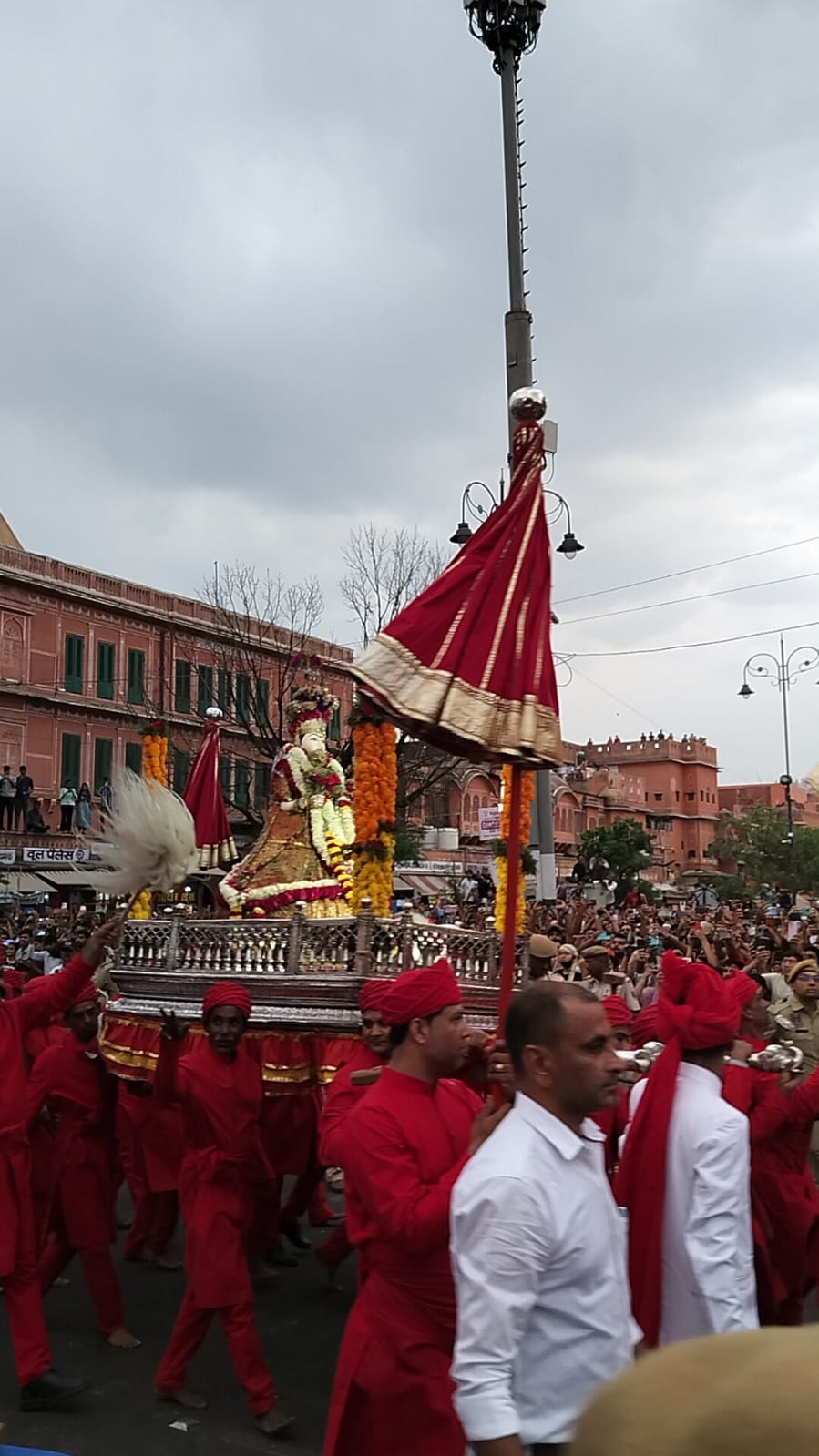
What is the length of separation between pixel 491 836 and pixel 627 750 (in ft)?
198

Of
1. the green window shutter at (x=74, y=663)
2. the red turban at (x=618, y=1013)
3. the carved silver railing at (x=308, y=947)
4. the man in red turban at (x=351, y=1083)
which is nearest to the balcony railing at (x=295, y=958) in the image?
the carved silver railing at (x=308, y=947)

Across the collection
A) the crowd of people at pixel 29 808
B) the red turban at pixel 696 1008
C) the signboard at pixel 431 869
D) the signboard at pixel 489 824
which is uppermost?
the crowd of people at pixel 29 808

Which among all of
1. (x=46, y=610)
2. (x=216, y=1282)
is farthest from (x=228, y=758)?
(x=216, y=1282)

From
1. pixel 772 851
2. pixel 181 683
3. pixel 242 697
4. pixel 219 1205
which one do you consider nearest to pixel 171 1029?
pixel 219 1205

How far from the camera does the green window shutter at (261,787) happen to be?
→ 96.4 feet

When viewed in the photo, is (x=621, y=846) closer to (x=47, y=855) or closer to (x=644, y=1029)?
(x=47, y=855)

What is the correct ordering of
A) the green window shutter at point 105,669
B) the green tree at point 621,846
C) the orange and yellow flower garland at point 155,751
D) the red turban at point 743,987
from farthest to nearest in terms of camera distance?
the green tree at point 621,846, the green window shutter at point 105,669, the orange and yellow flower garland at point 155,751, the red turban at point 743,987

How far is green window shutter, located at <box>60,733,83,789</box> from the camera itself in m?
34.9

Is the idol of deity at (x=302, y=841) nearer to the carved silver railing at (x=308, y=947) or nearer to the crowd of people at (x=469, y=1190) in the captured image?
the carved silver railing at (x=308, y=947)

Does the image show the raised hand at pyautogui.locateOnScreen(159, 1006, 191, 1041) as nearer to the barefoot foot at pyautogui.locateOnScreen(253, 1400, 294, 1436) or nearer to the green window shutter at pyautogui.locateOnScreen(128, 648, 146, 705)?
the barefoot foot at pyautogui.locateOnScreen(253, 1400, 294, 1436)

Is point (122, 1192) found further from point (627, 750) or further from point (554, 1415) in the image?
point (627, 750)

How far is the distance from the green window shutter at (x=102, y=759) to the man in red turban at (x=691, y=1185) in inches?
1320

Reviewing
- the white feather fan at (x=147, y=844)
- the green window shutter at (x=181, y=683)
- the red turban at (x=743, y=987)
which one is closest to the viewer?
the red turban at (x=743, y=987)

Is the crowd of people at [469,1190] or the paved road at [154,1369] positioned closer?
the crowd of people at [469,1190]
